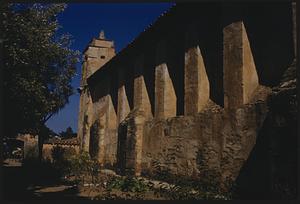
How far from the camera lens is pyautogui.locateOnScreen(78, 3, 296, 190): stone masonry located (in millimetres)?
8977

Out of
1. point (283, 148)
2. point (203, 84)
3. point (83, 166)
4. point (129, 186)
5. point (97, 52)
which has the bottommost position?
point (129, 186)

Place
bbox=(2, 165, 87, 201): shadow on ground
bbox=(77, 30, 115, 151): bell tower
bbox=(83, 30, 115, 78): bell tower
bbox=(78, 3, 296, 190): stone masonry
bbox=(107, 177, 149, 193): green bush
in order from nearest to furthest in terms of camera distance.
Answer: bbox=(78, 3, 296, 190): stone masonry < bbox=(2, 165, 87, 201): shadow on ground < bbox=(107, 177, 149, 193): green bush < bbox=(77, 30, 115, 151): bell tower < bbox=(83, 30, 115, 78): bell tower

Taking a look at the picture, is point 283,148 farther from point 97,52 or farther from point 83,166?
point 97,52

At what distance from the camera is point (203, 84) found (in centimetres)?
1152

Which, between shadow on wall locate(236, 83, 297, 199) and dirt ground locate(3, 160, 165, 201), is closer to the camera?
shadow on wall locate(236, 83, 297, 199)

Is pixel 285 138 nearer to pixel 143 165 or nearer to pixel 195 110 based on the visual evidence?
pixel 195 110

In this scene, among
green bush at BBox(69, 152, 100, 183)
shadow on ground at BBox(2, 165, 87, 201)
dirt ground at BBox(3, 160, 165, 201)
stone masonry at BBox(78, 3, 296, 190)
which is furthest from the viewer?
green bush at BBox(69, 152, 100, 183)

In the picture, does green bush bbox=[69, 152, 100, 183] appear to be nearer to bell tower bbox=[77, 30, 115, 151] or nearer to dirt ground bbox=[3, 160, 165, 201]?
dirt ground bbox=[3, 160, 165, 201]

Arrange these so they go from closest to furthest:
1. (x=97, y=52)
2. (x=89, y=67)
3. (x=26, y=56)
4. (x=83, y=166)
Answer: (x=26, y=56) < (x=83, y=166) < (x=89, y=67) < (x=97, y=52)

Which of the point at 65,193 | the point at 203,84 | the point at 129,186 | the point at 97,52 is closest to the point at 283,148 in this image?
the point at 203,84

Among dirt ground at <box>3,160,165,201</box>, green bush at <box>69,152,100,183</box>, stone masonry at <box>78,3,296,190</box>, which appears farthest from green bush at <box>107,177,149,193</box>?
green bush at <box>69,152,100,183</box>

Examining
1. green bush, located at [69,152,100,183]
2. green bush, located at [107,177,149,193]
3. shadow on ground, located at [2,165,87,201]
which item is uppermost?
green bush, located at [69,152,100,183]

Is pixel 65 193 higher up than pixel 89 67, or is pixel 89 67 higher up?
pixel 89 67

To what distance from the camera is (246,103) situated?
29.9 ft
